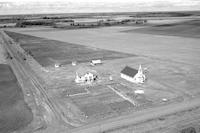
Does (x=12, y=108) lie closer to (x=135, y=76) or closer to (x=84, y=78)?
(x=84, y=78)

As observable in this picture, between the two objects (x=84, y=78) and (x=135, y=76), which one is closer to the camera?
(x=135, y=76)

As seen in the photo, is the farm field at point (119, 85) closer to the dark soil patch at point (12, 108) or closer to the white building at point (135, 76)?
the white building at point (135, 76)

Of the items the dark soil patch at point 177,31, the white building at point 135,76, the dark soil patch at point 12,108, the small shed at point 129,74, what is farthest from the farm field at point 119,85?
the dark soil patch at point 177,31

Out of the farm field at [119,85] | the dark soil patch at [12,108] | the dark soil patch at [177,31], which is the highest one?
→ the dark soil patch at [177,31]

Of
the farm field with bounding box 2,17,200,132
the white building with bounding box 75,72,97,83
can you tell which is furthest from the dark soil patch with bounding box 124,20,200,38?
Result: the white building with bounding box 75,72,97,83

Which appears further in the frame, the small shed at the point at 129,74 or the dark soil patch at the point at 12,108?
the small shed at the point at 129,74

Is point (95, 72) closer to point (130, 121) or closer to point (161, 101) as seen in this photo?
point (161, 101)

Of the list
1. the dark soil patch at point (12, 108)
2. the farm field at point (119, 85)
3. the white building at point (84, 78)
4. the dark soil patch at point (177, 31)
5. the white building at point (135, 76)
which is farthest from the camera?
the dark soil patch at point (177, 31)

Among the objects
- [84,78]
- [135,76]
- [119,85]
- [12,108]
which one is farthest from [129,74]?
[12,108]

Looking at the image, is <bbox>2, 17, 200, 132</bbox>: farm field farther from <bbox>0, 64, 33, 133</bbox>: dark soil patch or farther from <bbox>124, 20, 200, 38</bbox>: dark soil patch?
<bbox>124, 20, 200, 38</bbox>: dark soil patch
